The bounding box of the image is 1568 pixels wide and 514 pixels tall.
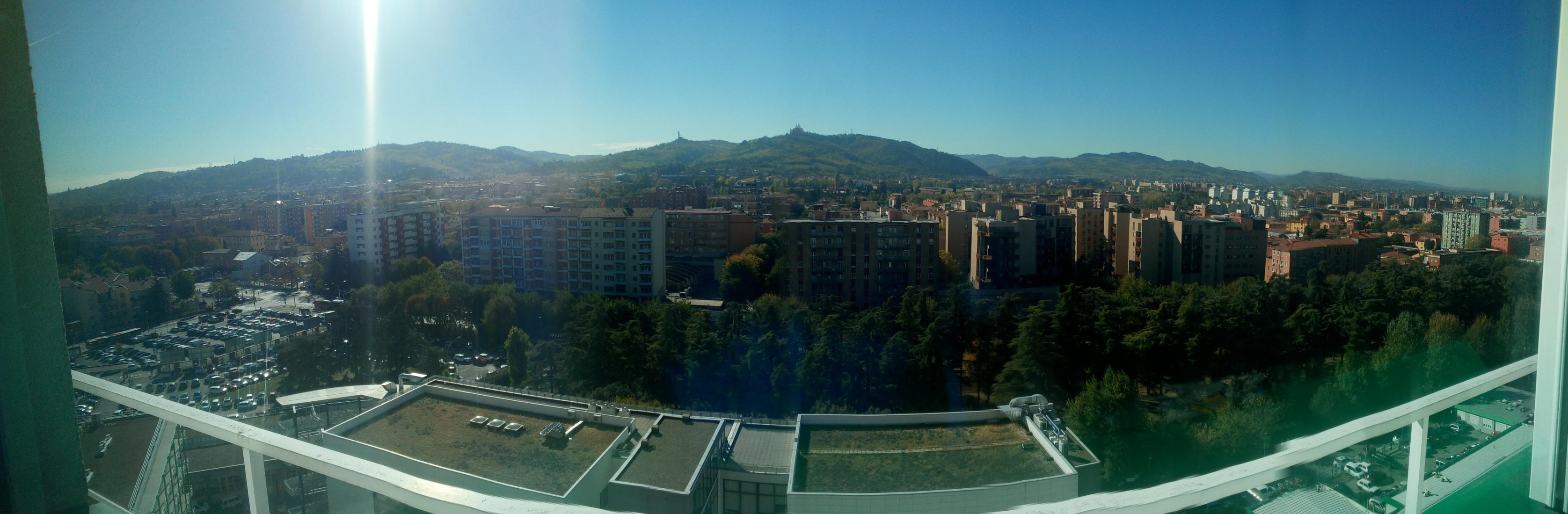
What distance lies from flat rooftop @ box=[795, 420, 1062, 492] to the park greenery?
1408mm

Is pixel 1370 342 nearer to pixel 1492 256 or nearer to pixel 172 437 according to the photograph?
pixel 1492 256

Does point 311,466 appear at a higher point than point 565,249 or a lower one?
higher

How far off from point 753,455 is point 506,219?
7.77m

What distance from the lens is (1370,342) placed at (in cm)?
407

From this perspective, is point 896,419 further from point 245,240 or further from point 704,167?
point 704,167

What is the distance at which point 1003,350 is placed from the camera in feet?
21.4

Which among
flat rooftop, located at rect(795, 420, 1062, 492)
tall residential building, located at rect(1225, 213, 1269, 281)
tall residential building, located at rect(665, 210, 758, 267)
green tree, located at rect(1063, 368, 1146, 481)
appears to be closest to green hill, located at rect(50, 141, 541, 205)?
flat rooftop, located at rect(795, 420, 1062, 492)

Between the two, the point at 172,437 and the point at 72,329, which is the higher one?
the point at 72,329

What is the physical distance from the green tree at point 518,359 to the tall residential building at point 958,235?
27.1 ft

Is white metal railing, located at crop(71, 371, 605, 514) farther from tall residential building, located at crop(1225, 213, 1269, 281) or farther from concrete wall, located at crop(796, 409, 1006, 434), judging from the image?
tall residential building, located at crop(1225, 213, 1269, 281)

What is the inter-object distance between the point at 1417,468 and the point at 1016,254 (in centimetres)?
1177

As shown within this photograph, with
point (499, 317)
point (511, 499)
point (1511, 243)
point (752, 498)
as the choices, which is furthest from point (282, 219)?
point (1511, 243)

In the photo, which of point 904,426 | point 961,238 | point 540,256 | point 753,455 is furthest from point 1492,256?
point 961,238

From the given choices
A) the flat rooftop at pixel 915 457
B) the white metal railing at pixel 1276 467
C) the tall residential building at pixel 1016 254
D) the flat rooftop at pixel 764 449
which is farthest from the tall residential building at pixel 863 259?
the white metal railing at pixel 1276 467
